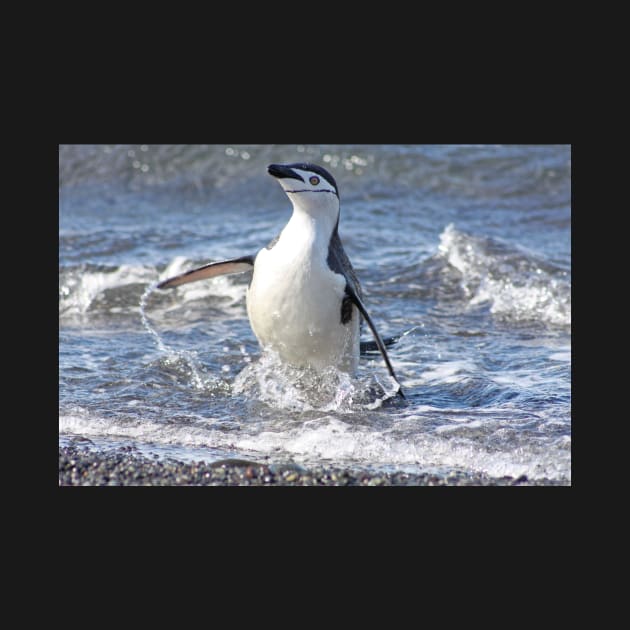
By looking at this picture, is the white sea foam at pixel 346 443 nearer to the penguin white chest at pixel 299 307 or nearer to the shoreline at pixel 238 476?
the shoreline at pixel 238 476

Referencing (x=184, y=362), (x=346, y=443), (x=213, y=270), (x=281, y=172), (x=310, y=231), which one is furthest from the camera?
(x=184, y=362)

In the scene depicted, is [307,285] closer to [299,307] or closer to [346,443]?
[299,307]

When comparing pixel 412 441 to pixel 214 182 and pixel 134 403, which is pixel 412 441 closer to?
pixel 134 403

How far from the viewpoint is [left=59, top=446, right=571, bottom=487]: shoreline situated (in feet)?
17.5

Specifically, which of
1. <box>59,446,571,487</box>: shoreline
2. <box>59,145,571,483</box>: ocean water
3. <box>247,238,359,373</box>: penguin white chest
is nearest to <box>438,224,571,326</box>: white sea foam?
<box>59,145,571,483</box>: ocean water

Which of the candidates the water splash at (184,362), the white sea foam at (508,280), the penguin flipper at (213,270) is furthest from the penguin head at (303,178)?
the white sea foam at (508,280)

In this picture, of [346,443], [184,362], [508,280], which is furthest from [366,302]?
[346,443]

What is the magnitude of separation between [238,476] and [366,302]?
4.67 meters

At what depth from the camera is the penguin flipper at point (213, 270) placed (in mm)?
7172

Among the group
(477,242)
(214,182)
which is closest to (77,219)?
(214,182)

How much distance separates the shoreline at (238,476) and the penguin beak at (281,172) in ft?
6.35

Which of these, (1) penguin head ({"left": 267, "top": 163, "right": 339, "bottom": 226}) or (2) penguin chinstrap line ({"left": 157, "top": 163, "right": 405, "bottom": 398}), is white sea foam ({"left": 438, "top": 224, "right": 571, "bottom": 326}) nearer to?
(2) penguin chinstrap line ({"left": 157, "top": 163, "right": 405, "bottom": 398})

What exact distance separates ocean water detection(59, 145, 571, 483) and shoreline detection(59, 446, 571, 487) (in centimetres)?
16

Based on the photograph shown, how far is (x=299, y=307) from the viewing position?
6703 mm
